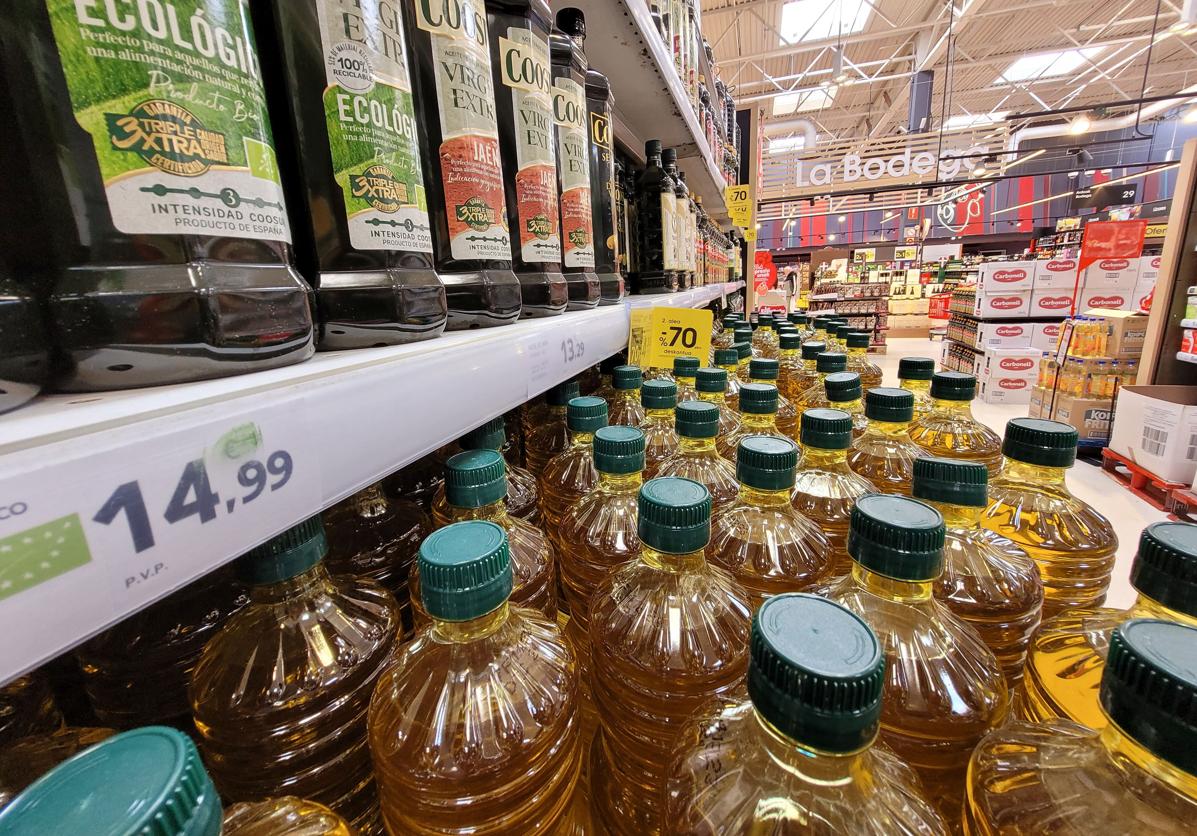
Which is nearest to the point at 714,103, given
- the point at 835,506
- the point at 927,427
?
the point at 927,427

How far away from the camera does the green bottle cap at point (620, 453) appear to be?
0.85 meters

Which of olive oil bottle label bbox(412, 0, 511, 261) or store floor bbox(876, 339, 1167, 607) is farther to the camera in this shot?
store floor bbox(876, 339, 1167, 607)

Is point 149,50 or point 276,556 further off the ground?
point 149,50

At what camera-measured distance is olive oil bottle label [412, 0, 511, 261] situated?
0.61m

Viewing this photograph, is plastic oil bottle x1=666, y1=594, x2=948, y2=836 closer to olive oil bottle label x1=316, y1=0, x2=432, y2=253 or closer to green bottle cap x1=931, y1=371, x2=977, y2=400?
olive oil bottle label x1=316, y1=0, x2=432, y2=253

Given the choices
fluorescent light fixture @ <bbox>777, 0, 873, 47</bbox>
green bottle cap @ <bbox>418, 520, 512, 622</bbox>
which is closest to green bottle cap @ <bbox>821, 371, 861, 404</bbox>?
green bottle cap @ <bbox>418, 520, 512, 622</bbox>

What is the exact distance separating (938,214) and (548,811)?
20801 millimetres

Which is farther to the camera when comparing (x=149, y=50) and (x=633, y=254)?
(x=633, y=254)

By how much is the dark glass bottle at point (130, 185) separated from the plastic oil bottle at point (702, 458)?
76cm

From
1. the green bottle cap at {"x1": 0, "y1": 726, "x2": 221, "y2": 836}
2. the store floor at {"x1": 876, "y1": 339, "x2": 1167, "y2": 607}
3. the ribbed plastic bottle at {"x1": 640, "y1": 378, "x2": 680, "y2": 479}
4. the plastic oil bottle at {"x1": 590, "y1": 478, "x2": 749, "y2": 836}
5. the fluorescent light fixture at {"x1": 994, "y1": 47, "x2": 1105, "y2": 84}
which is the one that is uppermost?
the fluorescent light fixture at {"x1": 994, "y1": 47, "x2": 1105, "y2": 84}

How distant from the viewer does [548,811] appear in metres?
0.65

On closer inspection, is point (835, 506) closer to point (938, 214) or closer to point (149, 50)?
point (149, 50)

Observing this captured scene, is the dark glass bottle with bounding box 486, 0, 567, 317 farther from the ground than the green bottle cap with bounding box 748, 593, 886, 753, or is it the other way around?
the dark glass bottle with bounding box 486, 0, 567, 317

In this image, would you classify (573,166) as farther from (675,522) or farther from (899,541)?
(899,541)
